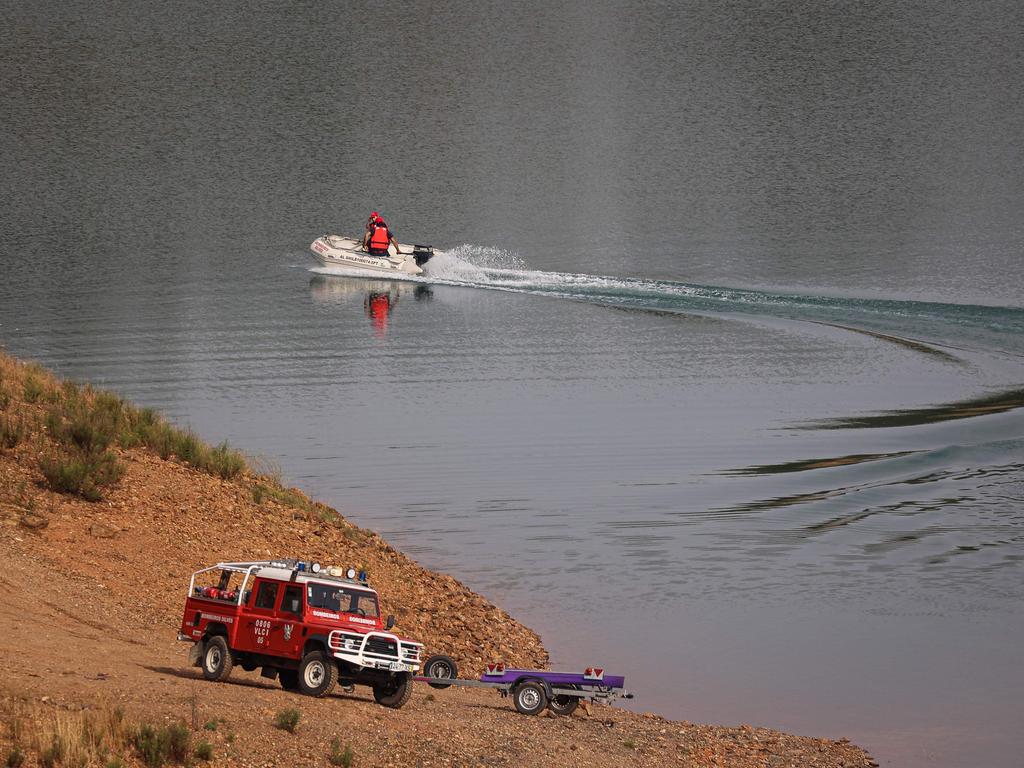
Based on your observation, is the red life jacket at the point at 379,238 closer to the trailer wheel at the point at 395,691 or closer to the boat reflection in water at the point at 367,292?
the boat reflection in water at the point at 367,292

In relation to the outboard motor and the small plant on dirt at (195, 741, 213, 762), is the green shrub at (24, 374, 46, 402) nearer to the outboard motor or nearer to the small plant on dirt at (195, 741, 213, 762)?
the small plant on dirt at (195, 741, 213, 762)

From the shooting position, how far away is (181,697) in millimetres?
13227

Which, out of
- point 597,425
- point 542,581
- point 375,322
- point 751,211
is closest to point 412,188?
point 751,211

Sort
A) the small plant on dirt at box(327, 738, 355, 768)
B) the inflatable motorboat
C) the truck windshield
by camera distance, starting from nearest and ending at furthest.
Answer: the small plant on dirt at box(327, 738, 355, 768) < the truck windshield < the inflatable motorboat

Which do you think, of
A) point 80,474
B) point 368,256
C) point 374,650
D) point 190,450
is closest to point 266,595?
point 374,650

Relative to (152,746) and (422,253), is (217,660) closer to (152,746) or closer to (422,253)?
(152,746)

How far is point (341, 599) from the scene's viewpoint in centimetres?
1465

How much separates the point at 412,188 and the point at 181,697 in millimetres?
79046

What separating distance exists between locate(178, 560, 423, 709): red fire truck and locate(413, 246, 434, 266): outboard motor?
4627 centimetres

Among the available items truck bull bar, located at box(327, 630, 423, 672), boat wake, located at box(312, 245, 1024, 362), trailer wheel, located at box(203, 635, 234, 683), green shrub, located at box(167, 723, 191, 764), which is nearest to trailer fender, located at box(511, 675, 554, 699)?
truck bull bar, located at box(327, 630, 423, 672)

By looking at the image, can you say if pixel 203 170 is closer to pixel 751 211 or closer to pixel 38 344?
pixel 751 211

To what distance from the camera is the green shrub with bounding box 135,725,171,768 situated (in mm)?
11484

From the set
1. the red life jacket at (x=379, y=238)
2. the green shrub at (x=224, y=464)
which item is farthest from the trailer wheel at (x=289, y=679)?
the red life jacket at (x=379, y=238)

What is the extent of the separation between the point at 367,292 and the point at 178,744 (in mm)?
49251
